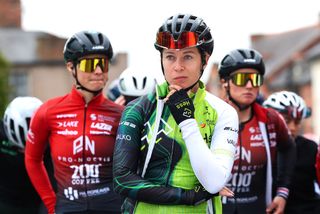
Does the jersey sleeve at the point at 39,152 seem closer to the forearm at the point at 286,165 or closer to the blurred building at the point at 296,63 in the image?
the forearm at the point at 286,165

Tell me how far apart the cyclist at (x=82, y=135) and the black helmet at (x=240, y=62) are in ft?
4.55

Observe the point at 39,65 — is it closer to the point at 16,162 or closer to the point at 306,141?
the point at 16,162

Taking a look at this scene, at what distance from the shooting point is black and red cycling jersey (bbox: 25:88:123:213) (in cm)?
677

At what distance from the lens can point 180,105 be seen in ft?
16.0

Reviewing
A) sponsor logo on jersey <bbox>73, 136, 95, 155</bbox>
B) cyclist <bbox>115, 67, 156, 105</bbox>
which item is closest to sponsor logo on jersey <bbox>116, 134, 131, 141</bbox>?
sponsor logo on jersey <bbox>73, 136, 95, 155</bbox>

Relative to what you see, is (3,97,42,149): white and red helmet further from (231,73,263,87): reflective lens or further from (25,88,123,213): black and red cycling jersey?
(231,73,263,87): reflective lens

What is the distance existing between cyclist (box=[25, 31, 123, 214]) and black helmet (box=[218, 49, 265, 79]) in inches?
54.7

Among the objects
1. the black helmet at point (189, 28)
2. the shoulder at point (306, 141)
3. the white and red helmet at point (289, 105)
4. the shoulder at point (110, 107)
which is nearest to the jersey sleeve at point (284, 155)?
the shoulder at point (306, 141)

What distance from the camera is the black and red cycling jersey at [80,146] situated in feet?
22.2

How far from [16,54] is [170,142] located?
5857 centimetres

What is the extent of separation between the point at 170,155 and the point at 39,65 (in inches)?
2226

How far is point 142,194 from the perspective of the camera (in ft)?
16.1

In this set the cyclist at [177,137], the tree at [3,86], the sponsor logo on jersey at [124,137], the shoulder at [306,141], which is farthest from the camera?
the tree at [3,86]

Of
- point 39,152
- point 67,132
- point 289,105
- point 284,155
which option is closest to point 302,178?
point 284,155
